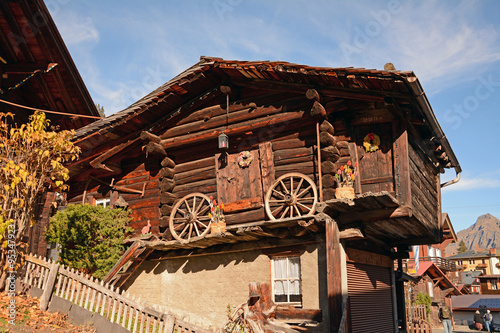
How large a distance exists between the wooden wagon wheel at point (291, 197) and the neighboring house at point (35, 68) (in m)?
6.40

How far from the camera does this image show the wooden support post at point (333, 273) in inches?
399

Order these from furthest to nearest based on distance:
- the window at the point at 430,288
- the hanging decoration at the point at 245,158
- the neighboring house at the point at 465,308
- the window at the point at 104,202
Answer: the neighboring house at the point at 465,308
the window at the point at 430,288
the window at the point at 104,202
the hanging decoration at the point at 245,158

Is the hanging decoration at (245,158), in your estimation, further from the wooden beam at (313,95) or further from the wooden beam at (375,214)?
the wooden beam at (375,214)

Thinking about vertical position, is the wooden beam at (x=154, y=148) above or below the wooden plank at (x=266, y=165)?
above

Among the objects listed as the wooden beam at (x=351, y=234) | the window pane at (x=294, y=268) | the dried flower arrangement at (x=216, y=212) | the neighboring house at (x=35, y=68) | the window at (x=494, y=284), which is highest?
the neighboring house at (x=35, y=68)

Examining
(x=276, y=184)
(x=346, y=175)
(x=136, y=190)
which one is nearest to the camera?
(x=346, y=175)

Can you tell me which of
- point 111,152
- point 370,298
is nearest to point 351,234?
point 370,298

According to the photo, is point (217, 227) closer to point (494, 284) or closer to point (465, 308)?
point (465, 308)

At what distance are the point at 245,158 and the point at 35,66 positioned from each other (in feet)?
23.3

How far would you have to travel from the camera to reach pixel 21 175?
382 inches

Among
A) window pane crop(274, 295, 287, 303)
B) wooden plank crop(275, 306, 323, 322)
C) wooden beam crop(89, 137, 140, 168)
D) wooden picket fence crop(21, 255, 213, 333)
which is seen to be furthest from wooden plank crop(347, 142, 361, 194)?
wooden beam crop(89, 137, 140, 168)

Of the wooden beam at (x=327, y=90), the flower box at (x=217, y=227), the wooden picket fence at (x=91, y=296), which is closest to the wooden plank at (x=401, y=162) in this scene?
the wooden beam at (x=327, y=90)

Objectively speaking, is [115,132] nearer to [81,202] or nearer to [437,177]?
[81,202]

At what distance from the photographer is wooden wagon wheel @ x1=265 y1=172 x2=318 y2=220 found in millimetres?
11430
